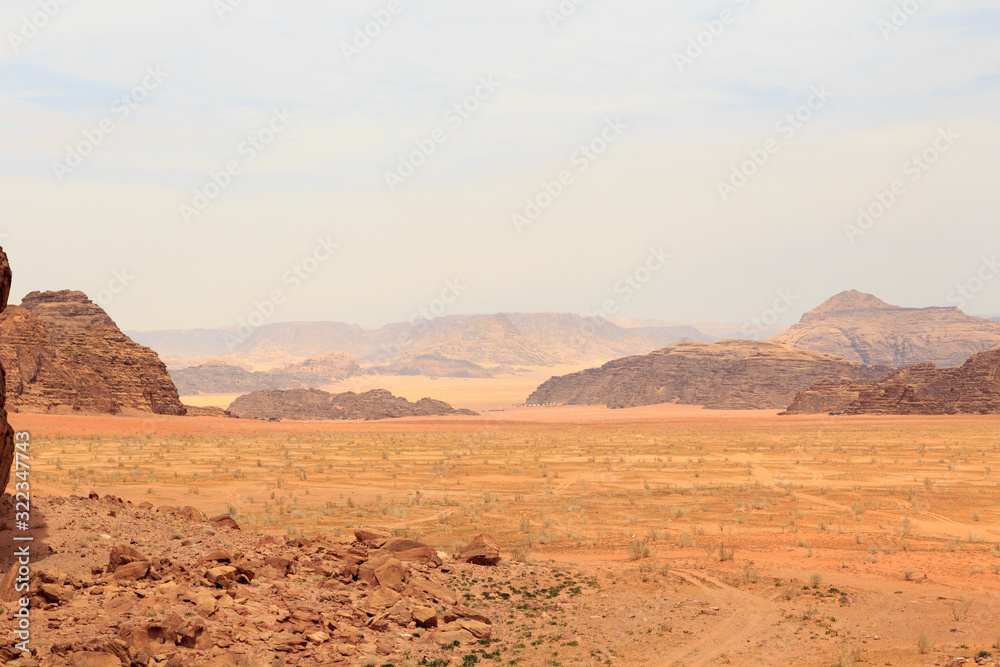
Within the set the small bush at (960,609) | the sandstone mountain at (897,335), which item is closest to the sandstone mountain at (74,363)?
the small bush at (960,609)

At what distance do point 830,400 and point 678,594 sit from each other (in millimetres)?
79463

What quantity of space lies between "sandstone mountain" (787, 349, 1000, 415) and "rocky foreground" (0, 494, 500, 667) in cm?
7428

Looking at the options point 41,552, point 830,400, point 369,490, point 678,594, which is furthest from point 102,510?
point 830,400

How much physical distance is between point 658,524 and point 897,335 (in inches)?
6976

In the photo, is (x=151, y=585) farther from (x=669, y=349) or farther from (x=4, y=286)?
(x=669, y=349)

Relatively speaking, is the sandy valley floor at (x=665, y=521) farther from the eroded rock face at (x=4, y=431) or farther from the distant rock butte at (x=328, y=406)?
the distant rock butte at (x=328, y=406)

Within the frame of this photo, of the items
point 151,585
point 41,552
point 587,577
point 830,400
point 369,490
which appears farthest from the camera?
point 830,400

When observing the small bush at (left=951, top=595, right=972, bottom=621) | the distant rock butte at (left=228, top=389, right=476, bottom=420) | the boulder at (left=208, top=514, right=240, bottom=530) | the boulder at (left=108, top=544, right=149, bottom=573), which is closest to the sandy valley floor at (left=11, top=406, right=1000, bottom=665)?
the small bush at (left=951, top=595, right=972, bottom=621)

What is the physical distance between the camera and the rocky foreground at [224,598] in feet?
28.7

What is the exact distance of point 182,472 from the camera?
30.5 meters

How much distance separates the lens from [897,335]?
177m

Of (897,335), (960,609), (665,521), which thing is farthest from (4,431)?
(897,335)

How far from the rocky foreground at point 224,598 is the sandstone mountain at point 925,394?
7428 cm

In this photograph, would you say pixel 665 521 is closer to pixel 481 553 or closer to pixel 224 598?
pixel 481 553
